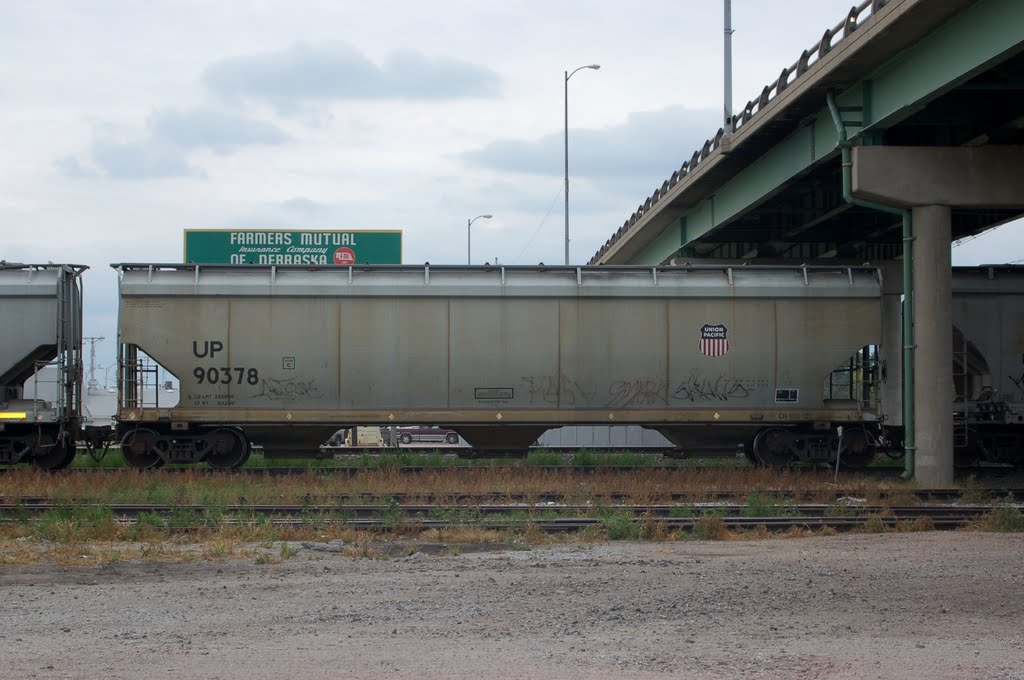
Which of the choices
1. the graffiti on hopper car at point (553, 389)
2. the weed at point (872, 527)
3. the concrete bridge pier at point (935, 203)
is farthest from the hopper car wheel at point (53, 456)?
the concrete bridge pier at point (935, 203)

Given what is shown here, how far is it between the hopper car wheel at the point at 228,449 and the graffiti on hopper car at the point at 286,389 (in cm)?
86

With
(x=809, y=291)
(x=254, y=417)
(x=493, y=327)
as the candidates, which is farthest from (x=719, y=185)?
(x=254, y=417)

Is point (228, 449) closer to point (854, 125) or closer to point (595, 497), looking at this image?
point (595, 497)

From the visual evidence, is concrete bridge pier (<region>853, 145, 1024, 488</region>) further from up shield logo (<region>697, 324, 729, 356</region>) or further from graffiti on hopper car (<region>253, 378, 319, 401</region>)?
graffiti on hopper car (<region>253, 378, 319, 401</region>)

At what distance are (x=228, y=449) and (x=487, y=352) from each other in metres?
4.97

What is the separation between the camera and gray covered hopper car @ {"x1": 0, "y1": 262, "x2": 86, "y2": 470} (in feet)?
56.6

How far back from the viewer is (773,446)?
1850cm

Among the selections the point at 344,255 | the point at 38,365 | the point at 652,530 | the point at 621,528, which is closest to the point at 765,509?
the point at 652,530

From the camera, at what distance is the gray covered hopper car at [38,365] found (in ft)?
56.6

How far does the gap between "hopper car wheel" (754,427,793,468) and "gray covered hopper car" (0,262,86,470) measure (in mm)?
12398

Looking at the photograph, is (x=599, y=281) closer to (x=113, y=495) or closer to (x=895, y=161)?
(x=895, y=161)

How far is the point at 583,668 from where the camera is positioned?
623 cm

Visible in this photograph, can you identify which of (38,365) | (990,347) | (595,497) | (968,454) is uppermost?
(990,347)

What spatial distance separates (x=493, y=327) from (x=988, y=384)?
960 cm
